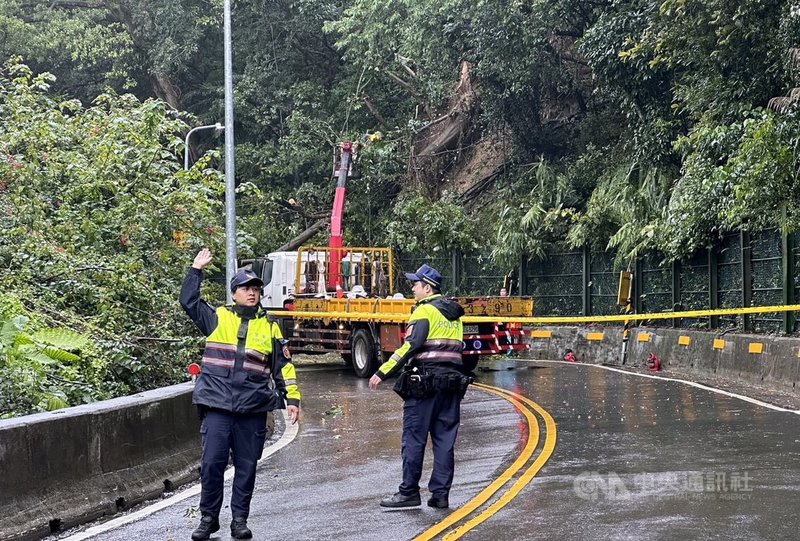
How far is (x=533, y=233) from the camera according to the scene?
30031 mm

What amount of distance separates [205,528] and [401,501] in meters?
1.61

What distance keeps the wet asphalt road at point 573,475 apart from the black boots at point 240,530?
0.08m

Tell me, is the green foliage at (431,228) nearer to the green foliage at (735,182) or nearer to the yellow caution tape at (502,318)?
the green foliage at (735,182)

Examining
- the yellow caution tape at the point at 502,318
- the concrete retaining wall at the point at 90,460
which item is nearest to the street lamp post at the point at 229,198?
the yellow caution tape at the point at 502,318

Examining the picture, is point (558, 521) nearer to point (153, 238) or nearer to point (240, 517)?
point (240, 517)

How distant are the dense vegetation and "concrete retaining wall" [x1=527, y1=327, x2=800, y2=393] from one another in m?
2.00

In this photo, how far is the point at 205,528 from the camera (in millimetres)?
7656

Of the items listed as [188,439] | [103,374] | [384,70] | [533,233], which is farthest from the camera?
[384,70]

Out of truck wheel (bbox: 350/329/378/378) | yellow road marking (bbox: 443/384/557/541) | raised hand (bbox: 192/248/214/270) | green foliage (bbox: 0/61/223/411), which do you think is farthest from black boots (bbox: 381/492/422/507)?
truck wheel (bbox: 350/329/378/378)

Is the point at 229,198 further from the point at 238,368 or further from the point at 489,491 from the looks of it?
the point at 238,368

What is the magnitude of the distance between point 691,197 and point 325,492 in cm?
1543

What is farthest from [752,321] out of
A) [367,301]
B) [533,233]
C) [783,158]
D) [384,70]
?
[384,70]

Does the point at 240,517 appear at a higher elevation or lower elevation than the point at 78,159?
lower

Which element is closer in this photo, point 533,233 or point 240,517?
point 240,517
